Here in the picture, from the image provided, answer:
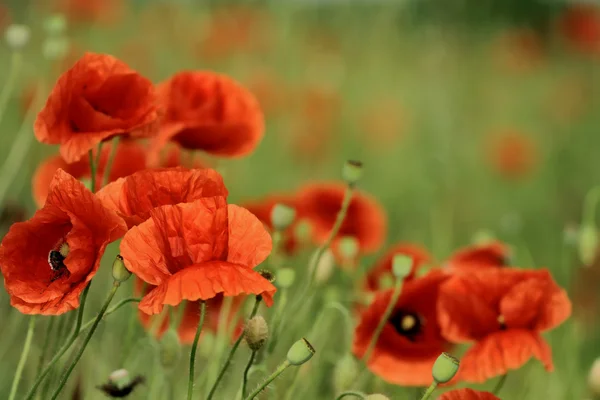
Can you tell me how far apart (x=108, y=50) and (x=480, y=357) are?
413cm

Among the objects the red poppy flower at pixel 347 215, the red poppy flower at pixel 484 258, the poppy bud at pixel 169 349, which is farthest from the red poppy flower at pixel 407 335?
the red poppy flower at pixel 347 215

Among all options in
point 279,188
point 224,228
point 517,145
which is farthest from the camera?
point 517,145

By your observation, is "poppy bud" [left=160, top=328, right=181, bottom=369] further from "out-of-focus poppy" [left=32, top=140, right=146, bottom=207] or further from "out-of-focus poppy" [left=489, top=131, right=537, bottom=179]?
"out-of-focus poppy" [left=489, top=131, right=537, bottom=179]

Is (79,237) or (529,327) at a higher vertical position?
(79,237)

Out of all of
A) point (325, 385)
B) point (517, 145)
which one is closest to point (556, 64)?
point (517, 145)

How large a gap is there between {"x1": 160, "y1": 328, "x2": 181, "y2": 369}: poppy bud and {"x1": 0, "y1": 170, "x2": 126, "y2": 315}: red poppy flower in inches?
9.7

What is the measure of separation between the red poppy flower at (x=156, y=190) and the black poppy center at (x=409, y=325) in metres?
0.60

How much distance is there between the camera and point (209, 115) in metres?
1.46

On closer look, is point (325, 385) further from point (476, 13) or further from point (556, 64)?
point (476, 13)

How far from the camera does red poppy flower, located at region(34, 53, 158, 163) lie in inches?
46.4

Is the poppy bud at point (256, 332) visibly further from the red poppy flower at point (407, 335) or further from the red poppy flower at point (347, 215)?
the red poppy flower at point (347, 215)

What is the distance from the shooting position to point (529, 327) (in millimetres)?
1372

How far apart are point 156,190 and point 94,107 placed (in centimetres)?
28

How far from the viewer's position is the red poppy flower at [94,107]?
46.4 inches
